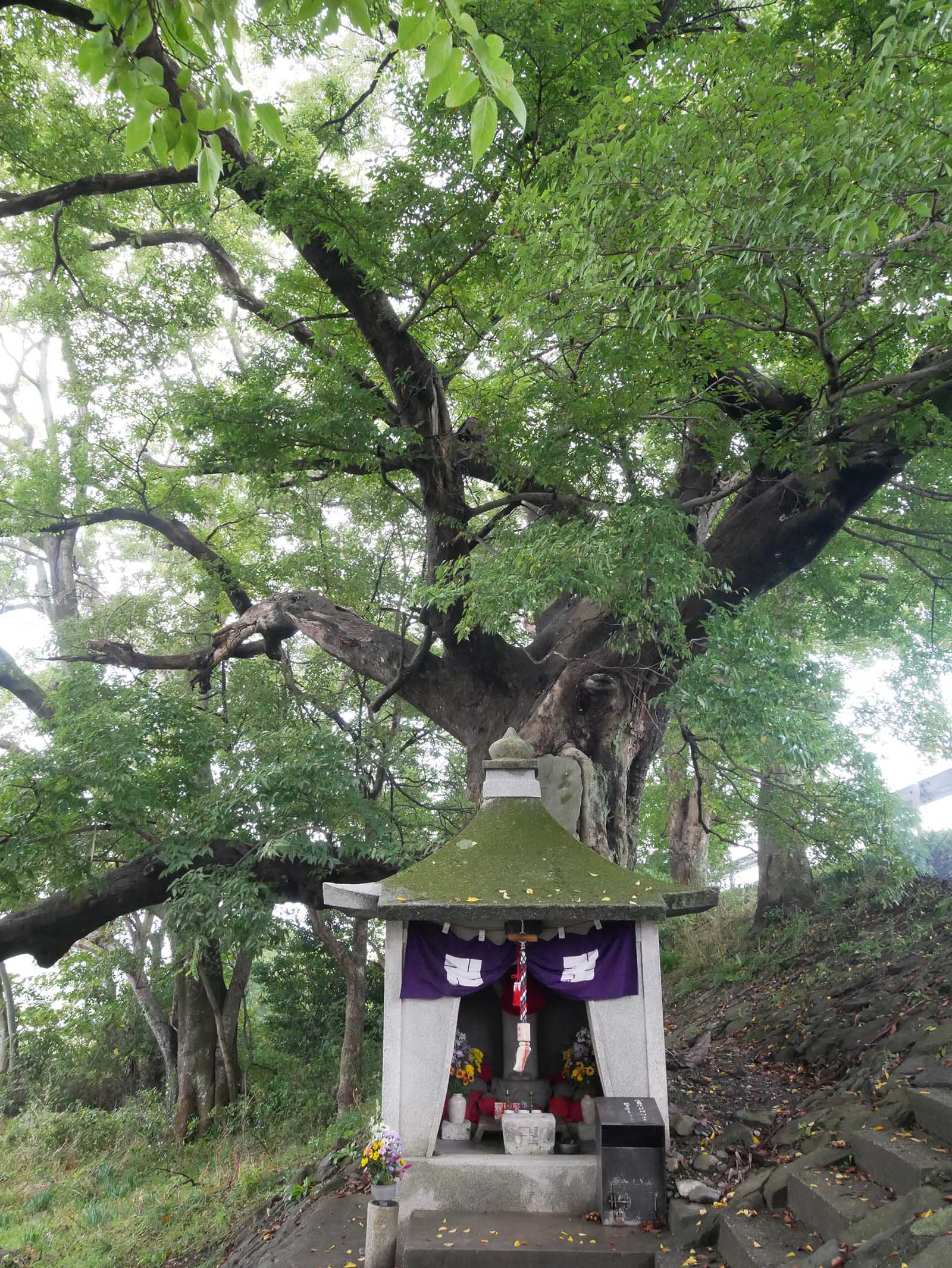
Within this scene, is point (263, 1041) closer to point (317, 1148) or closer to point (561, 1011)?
point (317, 1148)

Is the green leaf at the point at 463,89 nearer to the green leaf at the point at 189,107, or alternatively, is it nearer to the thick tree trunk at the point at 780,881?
the green leaf at the point at 189,107

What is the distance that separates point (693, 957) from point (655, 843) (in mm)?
2380

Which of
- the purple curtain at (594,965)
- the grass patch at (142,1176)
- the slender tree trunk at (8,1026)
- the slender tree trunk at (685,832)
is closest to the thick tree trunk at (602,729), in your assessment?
the purple curtain at (594,965)

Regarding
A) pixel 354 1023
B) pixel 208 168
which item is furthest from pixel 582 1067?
pixel 208 168

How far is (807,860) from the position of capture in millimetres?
12469

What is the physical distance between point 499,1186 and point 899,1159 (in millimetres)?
2696

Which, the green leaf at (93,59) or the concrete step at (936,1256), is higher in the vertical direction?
the green leaf at (93,59)

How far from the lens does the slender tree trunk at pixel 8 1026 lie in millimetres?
15508

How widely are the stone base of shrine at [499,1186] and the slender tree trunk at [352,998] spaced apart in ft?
19.4

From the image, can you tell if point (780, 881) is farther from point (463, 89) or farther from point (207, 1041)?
point (463, 89)

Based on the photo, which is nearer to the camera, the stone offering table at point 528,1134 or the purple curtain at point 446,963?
the stone offering table at point 528,1134

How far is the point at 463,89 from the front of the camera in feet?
6.04

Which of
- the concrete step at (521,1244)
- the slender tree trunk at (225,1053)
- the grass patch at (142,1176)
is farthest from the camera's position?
the slender tree trunk at (225,1053)

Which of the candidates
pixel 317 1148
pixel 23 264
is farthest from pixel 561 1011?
pixel 23 264
